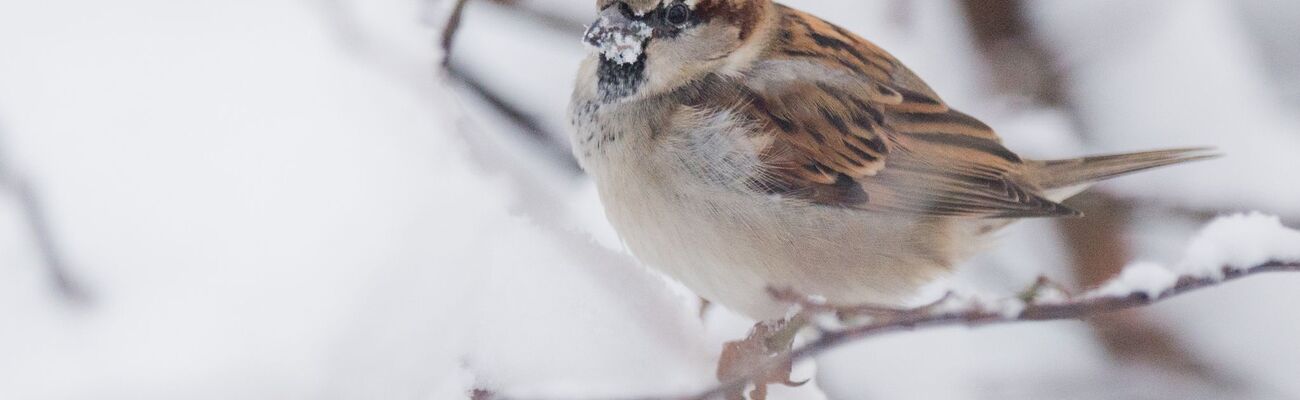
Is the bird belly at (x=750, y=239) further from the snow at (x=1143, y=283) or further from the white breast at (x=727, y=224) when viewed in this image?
the snow at (x=1143, y=283)

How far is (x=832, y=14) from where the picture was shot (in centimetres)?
312

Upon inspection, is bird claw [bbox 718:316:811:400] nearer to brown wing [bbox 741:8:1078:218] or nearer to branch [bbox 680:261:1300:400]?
branch [bbox 680:261:1300:400]

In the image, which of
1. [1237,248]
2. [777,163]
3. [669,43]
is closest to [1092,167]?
[777,163]

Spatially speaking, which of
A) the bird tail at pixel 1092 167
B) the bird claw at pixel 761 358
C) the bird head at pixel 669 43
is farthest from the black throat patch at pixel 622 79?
the bird tail at pixel 1092 167

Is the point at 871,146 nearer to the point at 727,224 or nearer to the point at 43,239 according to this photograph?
the point at 727,224

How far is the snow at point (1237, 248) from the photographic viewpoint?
41.5 inches

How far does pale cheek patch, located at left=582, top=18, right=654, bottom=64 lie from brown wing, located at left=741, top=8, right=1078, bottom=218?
0.75 ft

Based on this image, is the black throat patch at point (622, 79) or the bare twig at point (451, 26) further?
the black throat patch at point (622, 79)

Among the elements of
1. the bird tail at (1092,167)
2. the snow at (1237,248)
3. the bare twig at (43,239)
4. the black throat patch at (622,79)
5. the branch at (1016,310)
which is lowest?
the branch at (1016,310)

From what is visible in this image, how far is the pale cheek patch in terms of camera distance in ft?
6.74

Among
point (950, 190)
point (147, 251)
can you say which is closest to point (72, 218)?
point (147, 251)

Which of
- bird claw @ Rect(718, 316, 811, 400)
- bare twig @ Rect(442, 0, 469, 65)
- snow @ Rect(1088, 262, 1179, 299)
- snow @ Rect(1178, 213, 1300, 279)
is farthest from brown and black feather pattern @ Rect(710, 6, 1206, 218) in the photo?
snow @ Rect(1088, 262, 1179, 299)

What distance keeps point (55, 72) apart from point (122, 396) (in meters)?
1.55

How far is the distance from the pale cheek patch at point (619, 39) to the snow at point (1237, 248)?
1.16m
